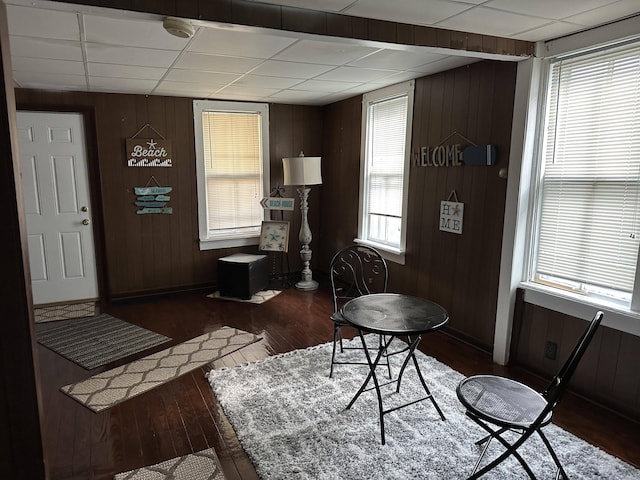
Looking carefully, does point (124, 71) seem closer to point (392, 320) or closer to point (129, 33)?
point (129, 33)

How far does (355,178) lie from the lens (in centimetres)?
482

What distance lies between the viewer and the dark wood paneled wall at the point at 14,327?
1521 mm

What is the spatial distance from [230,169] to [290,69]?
1.93m

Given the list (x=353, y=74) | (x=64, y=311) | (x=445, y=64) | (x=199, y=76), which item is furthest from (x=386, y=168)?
(x=64, y=311)

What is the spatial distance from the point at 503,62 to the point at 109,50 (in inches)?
107

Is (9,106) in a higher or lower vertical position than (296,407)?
higher

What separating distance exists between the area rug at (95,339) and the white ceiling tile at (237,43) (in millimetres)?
2343

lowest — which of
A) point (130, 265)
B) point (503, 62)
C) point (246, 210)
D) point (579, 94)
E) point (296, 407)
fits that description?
point (296, 407)

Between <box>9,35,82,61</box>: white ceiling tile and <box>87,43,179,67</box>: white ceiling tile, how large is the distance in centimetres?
9

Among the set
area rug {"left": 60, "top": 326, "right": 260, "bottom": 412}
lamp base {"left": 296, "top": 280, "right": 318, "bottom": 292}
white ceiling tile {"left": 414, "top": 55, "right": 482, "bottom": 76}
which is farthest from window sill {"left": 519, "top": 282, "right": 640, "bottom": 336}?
lamp base {"left": 296, "top": 280, "right": 318, "bottom": 292}

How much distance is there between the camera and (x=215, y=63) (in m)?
3.18

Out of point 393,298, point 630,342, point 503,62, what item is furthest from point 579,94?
point 393,298

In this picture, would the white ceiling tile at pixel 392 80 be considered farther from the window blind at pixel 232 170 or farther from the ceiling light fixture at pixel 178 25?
the ceiling light fixture at pixel 178 25

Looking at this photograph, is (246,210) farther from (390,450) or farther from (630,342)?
(630,342)
